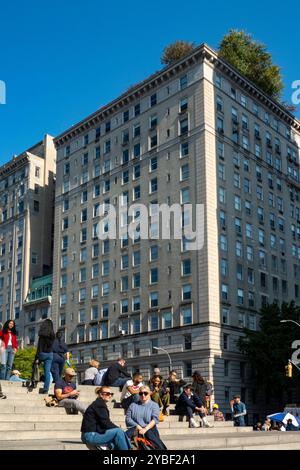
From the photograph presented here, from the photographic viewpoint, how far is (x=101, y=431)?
11.8 metres

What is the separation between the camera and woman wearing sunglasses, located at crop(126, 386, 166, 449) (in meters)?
12.8

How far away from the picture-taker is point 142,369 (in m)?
65.6

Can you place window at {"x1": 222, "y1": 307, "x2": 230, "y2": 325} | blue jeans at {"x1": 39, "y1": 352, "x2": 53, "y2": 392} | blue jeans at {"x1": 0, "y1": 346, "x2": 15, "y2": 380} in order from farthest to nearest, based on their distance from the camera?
window at {"x1": 222, "y1": 307, "x2": 230, "y2": 325}
blue jeans at {"x1": 0, "y1": 346, "x2": 15, "y2": 380}
blue jeans at {"x1": 39, "y1": 352, "x2": 53, "y2": 392}

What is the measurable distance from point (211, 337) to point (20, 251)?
40.1 metres

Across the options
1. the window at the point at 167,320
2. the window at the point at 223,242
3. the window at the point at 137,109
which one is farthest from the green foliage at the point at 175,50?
the window at the point at 167,320

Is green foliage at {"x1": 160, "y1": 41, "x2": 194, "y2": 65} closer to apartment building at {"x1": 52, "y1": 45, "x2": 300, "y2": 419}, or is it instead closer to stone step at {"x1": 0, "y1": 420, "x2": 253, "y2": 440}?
apartment building at {"x1": 52, "y1": 45, "x2": 300, "y2": 419}

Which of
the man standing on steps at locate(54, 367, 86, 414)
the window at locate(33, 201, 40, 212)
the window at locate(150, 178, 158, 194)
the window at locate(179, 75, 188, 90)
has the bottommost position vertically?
the man standing on steps at locate(54, 367, 86, 414)

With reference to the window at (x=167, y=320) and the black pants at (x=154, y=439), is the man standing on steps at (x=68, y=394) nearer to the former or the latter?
the black pants at (x=154, y=439)

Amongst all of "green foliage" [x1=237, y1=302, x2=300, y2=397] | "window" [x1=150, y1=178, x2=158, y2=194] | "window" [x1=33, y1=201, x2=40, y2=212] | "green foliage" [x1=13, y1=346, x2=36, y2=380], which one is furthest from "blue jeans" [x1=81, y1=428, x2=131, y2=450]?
"window" [x1=33, y1=201, x2=40, y2=212]

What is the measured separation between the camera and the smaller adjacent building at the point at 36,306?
8206cm

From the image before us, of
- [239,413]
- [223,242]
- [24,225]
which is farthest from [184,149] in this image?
[239,413]

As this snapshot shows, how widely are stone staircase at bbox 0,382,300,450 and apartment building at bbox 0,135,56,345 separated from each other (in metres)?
68.2
